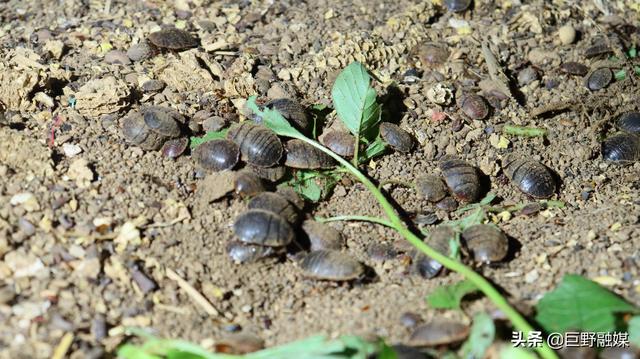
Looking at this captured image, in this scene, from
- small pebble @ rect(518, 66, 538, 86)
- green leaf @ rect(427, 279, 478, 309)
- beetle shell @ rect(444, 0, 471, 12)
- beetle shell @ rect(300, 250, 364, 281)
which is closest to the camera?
green leaf @ rect(427, 279, 478, 309)

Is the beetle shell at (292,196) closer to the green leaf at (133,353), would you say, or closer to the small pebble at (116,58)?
the green leaf at (133,353)

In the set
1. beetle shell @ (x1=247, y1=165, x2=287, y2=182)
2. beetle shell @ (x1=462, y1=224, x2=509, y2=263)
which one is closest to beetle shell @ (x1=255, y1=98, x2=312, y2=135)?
beetle shell @ (x1=247, y1=165, x2=287, y2=182)

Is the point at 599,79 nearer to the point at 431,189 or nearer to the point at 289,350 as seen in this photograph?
the point at 431,189

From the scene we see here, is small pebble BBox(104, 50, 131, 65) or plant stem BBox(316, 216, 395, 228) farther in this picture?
small pebble BBox(104, 50, 131, 65)

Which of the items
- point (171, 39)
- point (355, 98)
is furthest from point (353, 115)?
point (171, 39)

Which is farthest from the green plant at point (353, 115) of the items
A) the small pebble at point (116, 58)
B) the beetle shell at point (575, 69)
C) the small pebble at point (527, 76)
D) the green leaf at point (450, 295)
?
the beetle shell at point (575, 69)

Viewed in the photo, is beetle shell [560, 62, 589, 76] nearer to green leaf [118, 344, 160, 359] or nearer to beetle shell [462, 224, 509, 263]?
beetle shell [462, 224, 509, 263]

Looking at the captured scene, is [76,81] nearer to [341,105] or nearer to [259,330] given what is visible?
[341,105]
